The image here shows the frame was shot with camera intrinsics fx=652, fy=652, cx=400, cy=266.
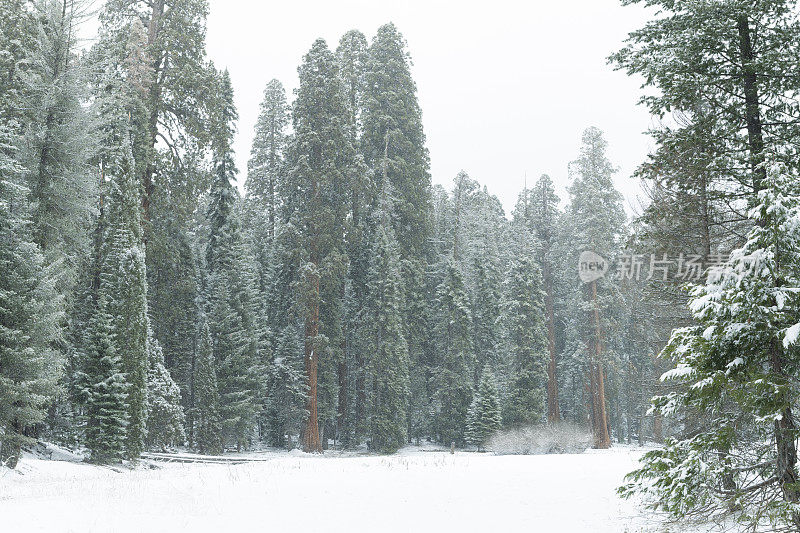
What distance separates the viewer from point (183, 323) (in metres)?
30.9

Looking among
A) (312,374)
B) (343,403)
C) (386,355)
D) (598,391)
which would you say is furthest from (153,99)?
(598,391)

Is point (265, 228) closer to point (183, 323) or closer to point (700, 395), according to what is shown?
point (183, 323)

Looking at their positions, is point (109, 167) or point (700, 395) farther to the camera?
point (109, 167)

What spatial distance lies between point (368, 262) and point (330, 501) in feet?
81.0

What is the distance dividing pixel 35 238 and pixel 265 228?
22.5 m

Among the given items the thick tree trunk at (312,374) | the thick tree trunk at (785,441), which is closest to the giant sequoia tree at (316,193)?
the thick tree trunk at (312,374)

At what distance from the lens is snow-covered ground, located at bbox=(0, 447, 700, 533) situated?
9492mm

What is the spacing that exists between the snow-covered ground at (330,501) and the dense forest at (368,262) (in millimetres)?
1556

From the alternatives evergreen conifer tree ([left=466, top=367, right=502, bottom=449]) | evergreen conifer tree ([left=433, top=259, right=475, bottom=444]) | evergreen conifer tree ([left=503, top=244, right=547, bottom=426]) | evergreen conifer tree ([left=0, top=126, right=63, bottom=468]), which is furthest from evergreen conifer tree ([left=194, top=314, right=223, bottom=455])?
evergreen conifer tree ([left=503, top=244, right=547, bottom=426])

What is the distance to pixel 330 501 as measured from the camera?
37.0ft

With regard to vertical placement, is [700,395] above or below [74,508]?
above

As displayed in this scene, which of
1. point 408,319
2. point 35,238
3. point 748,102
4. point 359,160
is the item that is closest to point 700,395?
point 748,102

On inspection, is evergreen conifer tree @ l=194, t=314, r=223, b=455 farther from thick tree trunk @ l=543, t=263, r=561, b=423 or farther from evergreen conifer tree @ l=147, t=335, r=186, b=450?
thick tree trunk @ l=543, t=263, r=561, b=423

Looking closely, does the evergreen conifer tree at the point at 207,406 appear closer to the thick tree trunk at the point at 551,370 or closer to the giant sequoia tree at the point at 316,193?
the giant sequoia tree at the point at 316,193
